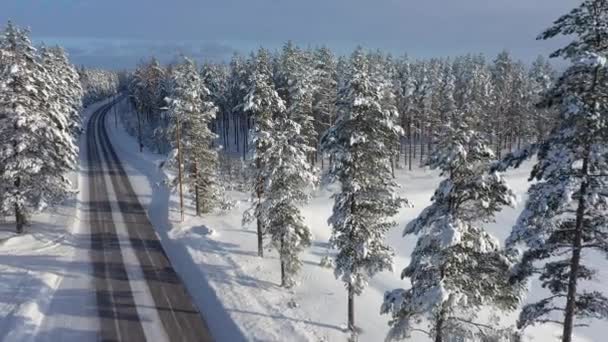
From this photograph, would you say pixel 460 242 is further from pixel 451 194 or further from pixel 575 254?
pixel 575 254

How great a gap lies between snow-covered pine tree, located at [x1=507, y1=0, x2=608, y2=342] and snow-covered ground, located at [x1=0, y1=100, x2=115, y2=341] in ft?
76.6

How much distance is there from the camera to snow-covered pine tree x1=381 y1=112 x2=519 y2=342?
571 inches

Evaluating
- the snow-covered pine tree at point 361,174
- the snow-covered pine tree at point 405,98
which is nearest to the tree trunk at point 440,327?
the snow-covered pine tree at point 361,174

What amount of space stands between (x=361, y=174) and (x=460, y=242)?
22.0 ft

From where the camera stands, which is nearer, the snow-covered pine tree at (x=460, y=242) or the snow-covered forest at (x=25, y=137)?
the snow-covered pine tree at (x=460, y=242)

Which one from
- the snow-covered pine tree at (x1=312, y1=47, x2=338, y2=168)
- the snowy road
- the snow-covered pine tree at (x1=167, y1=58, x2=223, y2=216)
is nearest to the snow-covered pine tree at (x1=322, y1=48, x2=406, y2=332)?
the snowy road

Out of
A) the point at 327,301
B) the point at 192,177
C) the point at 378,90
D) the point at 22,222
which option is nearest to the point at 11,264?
the point at 22,222

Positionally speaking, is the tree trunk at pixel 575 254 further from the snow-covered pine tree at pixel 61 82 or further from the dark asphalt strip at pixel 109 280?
the snow-covered pine tree at pixel 61 82

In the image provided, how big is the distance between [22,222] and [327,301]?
87.7 feet

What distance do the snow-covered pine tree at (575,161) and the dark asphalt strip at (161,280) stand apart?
17.1 metres

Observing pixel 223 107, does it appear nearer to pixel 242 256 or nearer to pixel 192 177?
pixel 192 177

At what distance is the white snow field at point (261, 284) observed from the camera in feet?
81.3

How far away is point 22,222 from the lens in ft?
124

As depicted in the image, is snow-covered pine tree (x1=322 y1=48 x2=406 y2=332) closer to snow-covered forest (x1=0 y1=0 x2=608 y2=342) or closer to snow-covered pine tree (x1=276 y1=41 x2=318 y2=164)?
snow-covered forest (x1=0 y1=0 x2=608 y2=342)
